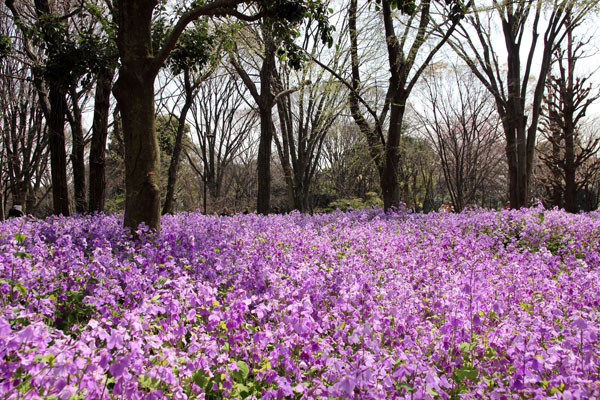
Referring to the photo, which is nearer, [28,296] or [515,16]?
[28,296]

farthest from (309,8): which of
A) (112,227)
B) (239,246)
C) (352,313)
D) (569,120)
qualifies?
(569,120)

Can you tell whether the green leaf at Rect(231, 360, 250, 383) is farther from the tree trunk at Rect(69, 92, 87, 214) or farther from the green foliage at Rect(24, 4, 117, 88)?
the tree trunk at Rect(69, 92, 87, 214)

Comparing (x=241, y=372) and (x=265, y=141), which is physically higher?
(x=265, y=141)

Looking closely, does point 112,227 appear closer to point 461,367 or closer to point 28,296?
point 28,296

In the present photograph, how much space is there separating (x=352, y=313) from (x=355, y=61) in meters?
11.7

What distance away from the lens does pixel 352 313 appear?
2488 millimetres

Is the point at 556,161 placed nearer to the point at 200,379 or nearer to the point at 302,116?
the point at 302,116

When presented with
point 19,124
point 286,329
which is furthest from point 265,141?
point 19,124

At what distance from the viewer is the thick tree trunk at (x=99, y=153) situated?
381 inches

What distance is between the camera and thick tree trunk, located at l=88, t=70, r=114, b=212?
9.67m

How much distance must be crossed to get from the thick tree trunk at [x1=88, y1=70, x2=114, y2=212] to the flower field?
18.1ft

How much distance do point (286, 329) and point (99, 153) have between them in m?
9.19

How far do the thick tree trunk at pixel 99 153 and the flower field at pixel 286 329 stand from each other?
18.1 ft

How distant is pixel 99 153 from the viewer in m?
9.86
